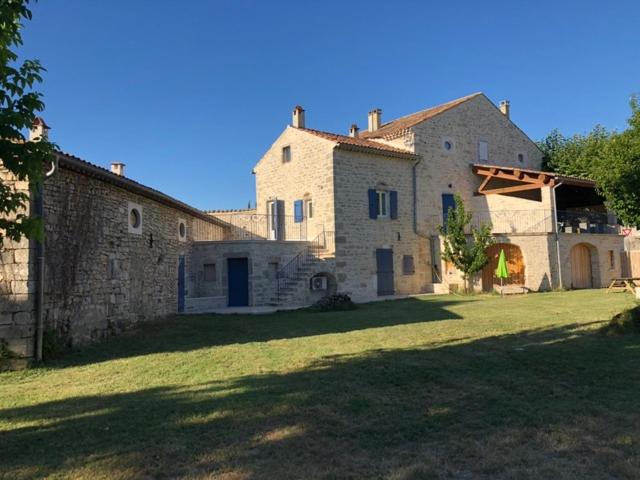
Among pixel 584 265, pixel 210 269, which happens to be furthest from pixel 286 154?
pixel 584 265

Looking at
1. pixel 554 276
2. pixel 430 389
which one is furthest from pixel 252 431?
pixel 554 276

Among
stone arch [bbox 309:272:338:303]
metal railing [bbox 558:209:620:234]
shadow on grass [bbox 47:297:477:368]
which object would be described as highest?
metal railing [bbox 558:209:620:234]

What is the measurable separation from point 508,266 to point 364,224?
6792 millimetres

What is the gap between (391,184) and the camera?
70.1ft

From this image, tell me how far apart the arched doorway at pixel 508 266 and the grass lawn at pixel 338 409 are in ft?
38.4

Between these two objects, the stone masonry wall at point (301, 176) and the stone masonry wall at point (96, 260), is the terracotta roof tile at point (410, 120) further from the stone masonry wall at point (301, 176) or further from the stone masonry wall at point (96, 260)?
the stone masonry wall at point (96, 260)

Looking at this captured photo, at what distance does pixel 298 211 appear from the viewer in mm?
21484

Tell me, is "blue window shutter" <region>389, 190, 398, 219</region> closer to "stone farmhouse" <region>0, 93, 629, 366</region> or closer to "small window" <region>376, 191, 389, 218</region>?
"stone farmhouse" <region>0, 93, 629, 366</region>

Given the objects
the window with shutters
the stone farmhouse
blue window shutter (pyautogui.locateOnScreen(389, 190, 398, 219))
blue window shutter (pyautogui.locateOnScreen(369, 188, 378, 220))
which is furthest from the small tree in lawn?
blue window shutter (pyautogui.locateOnScreen(369, 188, 378, 220))

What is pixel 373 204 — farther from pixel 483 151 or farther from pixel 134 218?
pixel 134 218

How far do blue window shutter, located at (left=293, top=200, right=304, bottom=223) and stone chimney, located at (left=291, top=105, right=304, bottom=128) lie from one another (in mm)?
4048

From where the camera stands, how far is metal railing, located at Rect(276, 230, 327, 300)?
18.2 metres

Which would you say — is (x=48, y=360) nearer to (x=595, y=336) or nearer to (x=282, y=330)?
(x=282, y=330)

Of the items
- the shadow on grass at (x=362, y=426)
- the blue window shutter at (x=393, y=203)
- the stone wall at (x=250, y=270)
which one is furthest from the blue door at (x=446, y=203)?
the shadow on grass at (x=362, y=426)
